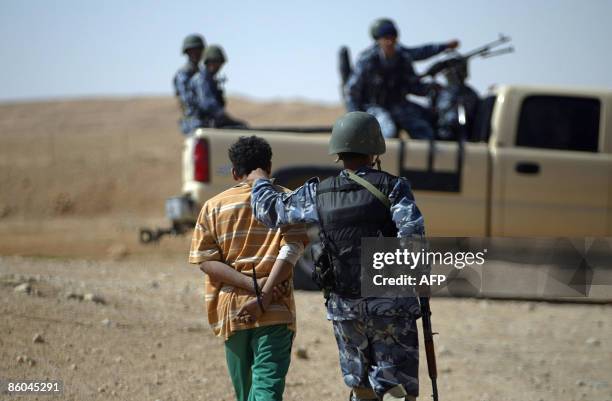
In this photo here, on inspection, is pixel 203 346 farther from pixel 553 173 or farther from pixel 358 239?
pixel 553 173

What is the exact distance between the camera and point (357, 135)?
3791 mm

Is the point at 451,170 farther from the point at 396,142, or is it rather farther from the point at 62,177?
the point at 62,177

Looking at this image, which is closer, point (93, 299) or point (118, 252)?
point (93, 299)

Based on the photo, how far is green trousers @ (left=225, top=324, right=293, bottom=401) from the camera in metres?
3.95

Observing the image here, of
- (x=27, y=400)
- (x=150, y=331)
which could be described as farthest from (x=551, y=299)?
(x=27, y=400)

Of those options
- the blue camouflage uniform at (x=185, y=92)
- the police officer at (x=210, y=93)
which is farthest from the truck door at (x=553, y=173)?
the blue camouflage uniform at (x=185, y=92)

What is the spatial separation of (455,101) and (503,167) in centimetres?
97

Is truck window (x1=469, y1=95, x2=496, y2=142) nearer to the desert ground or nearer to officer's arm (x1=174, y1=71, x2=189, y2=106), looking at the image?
the desert ground

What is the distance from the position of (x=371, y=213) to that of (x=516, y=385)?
9.84 ft

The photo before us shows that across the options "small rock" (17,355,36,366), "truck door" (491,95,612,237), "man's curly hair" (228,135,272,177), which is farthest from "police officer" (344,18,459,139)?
"man's curly hair" (228,135,272,177)

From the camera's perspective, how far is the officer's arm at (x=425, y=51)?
9.31 metres

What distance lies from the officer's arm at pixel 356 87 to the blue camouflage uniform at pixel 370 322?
527 cm

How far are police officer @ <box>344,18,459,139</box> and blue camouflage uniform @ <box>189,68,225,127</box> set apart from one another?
138 cm

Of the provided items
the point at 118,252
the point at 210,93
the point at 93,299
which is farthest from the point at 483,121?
the point at 118,252
